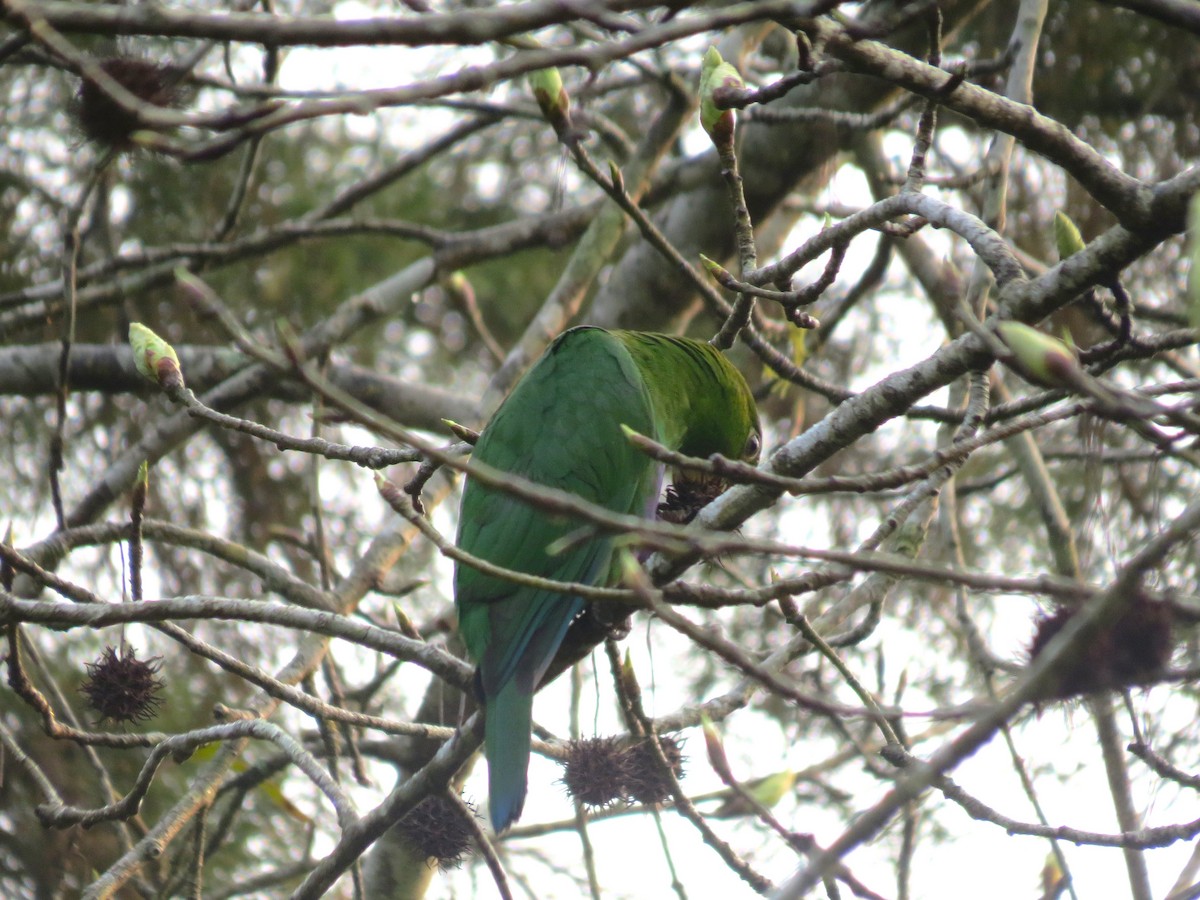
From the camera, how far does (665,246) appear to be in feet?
8.45

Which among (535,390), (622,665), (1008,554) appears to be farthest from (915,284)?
(622,665)

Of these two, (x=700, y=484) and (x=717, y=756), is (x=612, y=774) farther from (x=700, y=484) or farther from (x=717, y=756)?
(x=700, y=484)

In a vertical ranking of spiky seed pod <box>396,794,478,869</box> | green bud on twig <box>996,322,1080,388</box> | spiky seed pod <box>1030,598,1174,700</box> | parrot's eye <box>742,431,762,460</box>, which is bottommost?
spiky seed pod <box>1030,598,1174,700</box>

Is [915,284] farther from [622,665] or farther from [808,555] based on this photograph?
[808,555]

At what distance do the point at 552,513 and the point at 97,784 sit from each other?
3.83m

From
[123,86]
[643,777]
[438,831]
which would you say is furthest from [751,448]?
[123,86]

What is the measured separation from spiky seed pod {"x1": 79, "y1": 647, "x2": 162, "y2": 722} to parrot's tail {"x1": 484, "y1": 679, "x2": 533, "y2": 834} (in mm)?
886

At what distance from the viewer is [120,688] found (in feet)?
9.37

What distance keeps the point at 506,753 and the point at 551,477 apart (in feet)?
3.37

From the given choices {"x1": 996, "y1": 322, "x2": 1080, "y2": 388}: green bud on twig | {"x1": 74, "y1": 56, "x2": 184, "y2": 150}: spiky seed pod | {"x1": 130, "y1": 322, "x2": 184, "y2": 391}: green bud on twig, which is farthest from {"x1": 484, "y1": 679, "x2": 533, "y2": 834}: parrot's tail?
{"x1": 996, "y1": 322, "x2": 1080, "y2": 388}: green bud on twig

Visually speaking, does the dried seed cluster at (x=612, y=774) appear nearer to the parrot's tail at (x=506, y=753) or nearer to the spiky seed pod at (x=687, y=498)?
the parrot's tail at (x=506, y=753)

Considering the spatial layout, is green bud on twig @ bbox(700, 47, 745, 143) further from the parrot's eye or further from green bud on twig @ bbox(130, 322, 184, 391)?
the parrot's eye

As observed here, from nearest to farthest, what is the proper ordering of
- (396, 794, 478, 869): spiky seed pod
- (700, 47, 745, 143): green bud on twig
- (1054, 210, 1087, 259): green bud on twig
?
(1054, 210, 1087, 259): green bud on twig, (700, 47, 745, 143): green bud on twig, (396, 794, 478, 869): spiky seed pod

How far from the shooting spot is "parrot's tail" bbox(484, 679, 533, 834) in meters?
2.88
